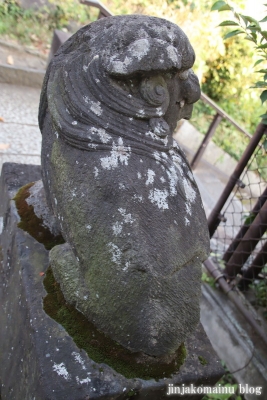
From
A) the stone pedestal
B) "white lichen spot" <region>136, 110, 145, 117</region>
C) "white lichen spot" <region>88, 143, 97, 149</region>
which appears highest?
"white lichen spot" <region>136, 110, 145, 117</region>

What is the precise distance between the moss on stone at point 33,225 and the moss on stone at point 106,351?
1.25 feet

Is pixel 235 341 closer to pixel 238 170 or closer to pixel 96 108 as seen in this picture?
pixel 238 170

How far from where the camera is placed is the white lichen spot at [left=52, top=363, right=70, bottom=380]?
1301 mm

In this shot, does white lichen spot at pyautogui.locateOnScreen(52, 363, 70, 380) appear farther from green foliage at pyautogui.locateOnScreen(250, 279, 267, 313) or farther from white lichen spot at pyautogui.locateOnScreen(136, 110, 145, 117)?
green foliage at pyautogui.locateOnScreen(250, 279, 267, 313)

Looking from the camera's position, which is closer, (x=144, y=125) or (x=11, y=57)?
(x=144, y=125)

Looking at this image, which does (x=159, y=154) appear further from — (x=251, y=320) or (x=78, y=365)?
(x=251, y=320)

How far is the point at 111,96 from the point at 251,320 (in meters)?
1.79

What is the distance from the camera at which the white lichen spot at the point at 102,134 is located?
1432mm

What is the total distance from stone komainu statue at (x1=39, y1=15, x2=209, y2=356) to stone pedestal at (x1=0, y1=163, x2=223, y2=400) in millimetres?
132

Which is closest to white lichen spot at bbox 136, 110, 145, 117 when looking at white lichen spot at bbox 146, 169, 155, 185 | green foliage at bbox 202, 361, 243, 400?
white lichen spot at bbox 146, 169, 155, 185

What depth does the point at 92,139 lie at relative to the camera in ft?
4.67

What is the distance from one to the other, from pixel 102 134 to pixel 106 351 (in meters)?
0.81

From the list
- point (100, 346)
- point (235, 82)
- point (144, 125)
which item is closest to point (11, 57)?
point (235, 82)

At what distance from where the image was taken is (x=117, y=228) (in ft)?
4.34
